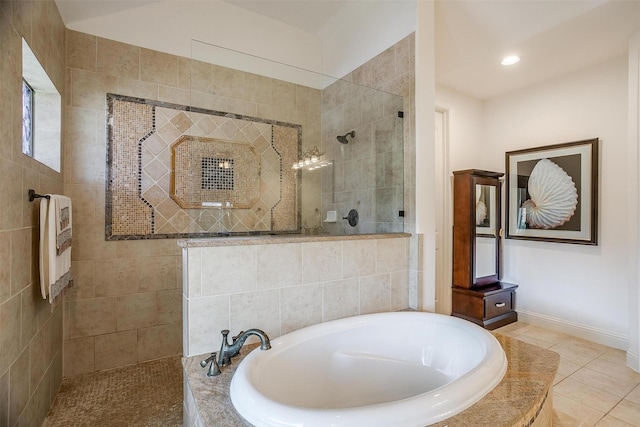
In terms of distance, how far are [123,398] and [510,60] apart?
3982 mm

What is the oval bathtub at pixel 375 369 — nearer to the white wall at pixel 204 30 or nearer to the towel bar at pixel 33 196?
the towel bar at pixel 33 196

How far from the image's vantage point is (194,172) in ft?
7.29

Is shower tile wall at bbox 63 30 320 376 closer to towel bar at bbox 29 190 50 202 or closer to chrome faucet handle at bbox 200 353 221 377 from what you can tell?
towel bar at bbox 29 190 50 202

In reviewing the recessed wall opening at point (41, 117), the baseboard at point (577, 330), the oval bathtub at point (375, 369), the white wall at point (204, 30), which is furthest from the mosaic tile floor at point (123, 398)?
the baseboard at point (577, 330)

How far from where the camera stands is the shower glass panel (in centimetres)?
215

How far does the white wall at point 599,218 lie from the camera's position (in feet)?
9.00

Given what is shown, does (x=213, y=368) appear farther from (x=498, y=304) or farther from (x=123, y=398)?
(x=498, y=304)

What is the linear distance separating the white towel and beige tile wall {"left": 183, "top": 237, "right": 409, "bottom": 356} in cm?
75

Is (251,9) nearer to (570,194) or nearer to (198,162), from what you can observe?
(198,162)

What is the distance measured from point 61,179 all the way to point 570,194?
14.2ft

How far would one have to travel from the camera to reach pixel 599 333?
2.84 meters

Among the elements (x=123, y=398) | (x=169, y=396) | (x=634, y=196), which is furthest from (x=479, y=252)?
(x=123, y=398)

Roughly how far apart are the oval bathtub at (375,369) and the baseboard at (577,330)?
6.53ft

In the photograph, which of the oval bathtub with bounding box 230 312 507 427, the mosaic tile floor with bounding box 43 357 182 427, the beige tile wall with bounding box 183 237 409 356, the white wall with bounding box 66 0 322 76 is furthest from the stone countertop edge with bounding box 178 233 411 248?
the white wall with bounding box 66 0 322 76
